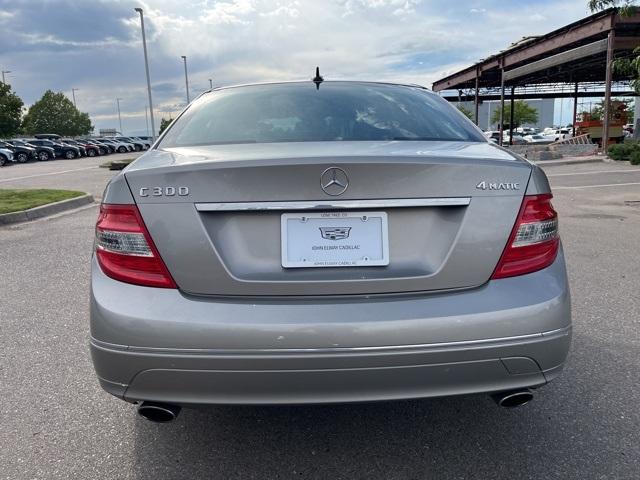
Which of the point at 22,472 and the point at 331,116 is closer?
the point at 22,472

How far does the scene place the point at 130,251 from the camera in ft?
6.71

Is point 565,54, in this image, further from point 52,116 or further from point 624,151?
point 52,116

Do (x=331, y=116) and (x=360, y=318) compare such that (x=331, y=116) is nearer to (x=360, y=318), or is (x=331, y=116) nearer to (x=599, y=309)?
(x=360, y=318)

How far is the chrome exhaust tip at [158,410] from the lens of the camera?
2076 mm

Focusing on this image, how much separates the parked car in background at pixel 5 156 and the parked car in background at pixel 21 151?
2.63 metres

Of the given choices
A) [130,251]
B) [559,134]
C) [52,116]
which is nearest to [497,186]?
[130,251]

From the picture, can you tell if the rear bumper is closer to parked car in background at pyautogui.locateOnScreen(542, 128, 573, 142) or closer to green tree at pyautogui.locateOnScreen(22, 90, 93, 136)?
parked car in background at pyautogui.locateOnScreen(542, 128, 573, 142)

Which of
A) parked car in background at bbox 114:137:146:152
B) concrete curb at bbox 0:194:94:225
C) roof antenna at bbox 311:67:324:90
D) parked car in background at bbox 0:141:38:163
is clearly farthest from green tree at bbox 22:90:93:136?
roof antenna at bbox 311:67:324:90

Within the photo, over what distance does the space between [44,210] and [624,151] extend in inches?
791

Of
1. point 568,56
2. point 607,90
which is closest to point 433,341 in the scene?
point 607,90

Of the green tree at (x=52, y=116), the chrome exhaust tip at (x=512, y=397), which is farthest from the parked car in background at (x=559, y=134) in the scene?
the green tree at (x=52, y=116)

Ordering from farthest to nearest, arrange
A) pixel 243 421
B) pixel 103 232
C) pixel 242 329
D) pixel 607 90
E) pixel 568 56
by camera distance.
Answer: pixel 568 56
pixel 607 90
pixel 243 421
pixel 103 232
pixel 242 329

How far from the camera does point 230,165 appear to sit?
2.01 m

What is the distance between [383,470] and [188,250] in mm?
1223
